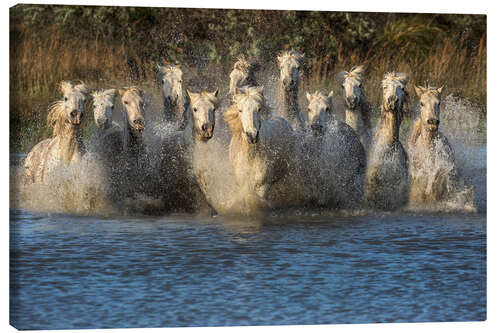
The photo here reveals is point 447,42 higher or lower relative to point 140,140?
higher

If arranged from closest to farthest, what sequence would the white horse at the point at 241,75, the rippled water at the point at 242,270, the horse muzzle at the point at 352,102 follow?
the rippled water at the point at 242,270
the white horse at the point at 241,75
the horse muzzle at the point at 352,102

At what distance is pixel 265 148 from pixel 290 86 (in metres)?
1.36

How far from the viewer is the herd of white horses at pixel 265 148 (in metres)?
11.4

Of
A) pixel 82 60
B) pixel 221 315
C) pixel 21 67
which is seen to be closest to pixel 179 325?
pixel 221 315

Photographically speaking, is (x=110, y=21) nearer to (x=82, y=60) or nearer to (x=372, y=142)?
(x=82, y=60)

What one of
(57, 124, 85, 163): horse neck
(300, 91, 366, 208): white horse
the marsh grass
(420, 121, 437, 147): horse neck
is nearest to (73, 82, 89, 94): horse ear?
the marsh grass

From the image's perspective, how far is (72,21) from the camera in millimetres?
11930

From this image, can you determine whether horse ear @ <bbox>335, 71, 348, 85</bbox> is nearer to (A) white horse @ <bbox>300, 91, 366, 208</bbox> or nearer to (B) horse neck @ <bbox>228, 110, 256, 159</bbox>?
(A) white horse @ <bbox>300, 91, 366, 208</bbox>

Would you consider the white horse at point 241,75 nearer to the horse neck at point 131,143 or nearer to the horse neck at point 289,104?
the horse neck at point 289,104

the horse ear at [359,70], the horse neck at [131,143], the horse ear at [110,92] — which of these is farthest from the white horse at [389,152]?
the horse ear at [110,92]

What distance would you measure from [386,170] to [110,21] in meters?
3.08

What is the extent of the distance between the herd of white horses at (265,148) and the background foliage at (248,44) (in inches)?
8.2

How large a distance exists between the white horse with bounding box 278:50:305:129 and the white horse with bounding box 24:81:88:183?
230cm
